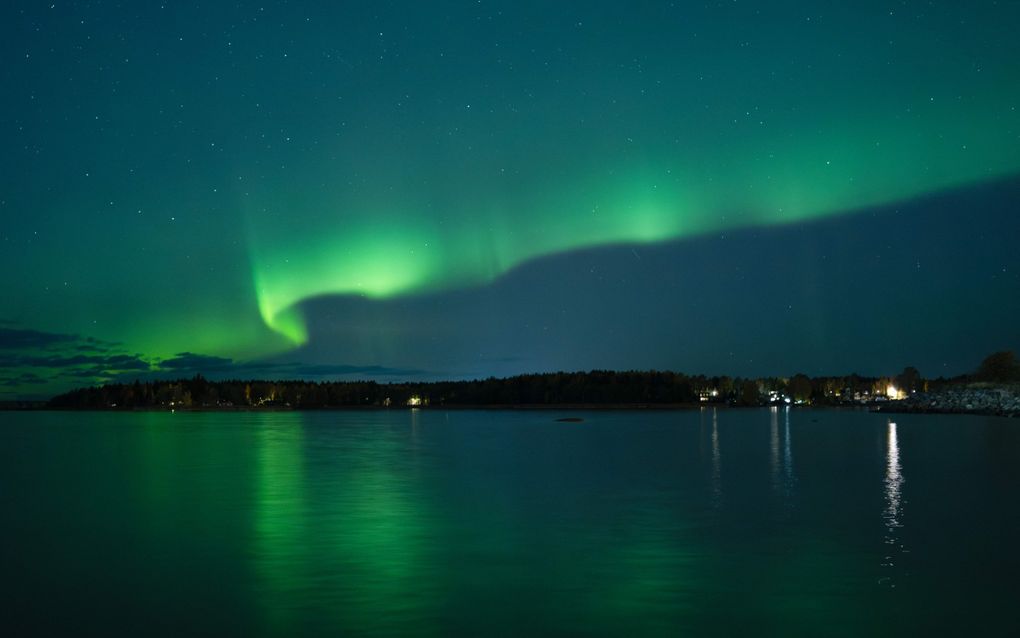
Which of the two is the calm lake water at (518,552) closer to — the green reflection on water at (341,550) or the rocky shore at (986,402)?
the green reflection on water at (341,550)

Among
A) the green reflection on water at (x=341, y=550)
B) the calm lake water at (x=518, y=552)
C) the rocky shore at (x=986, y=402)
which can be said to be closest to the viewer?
the calm lake water at (x=518, y=552)

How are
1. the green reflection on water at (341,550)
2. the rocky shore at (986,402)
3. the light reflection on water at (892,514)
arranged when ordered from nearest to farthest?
the green reflection on water at (341,550) → the light reflection on water at (892,514) → the rocky shore at (986,402)

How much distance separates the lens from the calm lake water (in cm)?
1955

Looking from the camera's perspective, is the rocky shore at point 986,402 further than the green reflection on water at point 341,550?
Yes

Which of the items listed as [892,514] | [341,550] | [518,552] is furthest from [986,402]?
[341,550]

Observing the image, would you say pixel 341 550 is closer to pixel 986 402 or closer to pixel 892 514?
pixel 892 514

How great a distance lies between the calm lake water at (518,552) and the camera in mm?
19547

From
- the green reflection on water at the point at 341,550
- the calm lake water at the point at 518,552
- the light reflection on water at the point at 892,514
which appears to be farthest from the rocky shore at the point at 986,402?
the green reflection on water at the point at 341,550

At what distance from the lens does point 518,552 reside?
90.4 ft

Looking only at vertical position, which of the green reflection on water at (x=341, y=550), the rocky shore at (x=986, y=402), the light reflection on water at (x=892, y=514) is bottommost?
the rocky shore at (x=986, y=402)

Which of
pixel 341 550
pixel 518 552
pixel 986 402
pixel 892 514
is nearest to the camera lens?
pixel 518 552

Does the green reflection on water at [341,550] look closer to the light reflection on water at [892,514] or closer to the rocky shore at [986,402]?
the light reflection on water at [892,514]

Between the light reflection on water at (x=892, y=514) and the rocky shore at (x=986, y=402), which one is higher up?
the light reflection on water at (x=892, y=514)

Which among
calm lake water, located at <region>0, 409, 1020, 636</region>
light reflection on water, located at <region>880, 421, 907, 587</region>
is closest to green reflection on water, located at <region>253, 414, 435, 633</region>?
calm lake water, located at <region>0, 409, 1020, 636</region>
